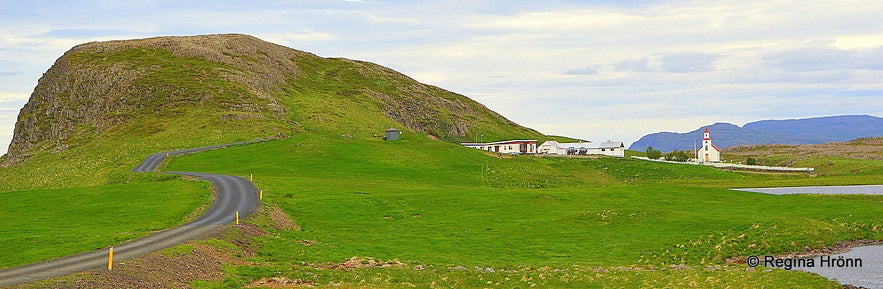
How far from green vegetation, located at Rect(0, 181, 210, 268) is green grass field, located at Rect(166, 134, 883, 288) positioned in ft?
30.0

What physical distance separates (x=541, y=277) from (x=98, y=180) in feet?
321

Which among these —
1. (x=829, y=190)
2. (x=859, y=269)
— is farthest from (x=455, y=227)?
(x=829, y=190)

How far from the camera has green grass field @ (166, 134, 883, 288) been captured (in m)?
47.5

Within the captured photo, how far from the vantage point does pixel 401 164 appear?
136 m

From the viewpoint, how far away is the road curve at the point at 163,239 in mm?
40844

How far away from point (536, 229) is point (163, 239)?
1228 inches

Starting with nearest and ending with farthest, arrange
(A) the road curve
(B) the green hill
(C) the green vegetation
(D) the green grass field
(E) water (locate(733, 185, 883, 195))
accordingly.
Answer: (A) the road curve < (B) the green hill < (D) the green grass field < (C) the green vegetation < (E) water (locate(733, 185, 883, 195))

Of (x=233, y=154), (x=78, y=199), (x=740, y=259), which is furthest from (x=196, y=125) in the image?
(x=740, y=259)

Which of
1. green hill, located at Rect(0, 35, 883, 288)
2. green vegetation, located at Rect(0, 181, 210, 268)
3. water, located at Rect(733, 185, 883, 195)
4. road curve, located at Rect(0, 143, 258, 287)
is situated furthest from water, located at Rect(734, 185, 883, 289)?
water, located at Rect(733, 185, 883, 195)

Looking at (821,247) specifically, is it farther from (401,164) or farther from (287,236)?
(401,164)

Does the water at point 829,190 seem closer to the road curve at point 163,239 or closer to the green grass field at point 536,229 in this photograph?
the green grass field at point 536,229

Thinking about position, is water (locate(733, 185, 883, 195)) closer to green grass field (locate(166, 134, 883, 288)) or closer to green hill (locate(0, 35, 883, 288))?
green hill (locate(0, 35, 883, 288))

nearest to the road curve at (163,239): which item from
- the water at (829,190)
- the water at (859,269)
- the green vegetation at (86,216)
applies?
the green vegetation at (86,216)

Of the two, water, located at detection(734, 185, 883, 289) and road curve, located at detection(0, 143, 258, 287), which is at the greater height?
road curve, located at detection(0, 143, 258, 287)
